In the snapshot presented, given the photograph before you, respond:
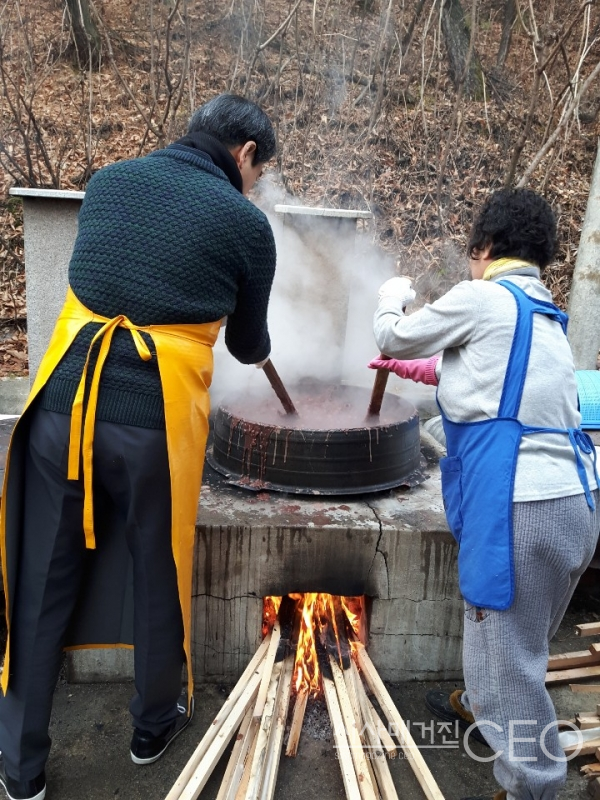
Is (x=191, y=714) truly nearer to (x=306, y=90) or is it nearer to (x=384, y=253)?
(x=384, y=253)

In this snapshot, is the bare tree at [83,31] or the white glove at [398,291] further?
the bare tree at [83,31]

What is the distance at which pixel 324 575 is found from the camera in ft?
10.5

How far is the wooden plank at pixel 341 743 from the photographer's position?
2.41m

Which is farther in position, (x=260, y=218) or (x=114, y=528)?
(x=114, y=528)

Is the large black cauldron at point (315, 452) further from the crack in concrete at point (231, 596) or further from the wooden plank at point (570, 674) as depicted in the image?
the wooden plank at point (570, 674)

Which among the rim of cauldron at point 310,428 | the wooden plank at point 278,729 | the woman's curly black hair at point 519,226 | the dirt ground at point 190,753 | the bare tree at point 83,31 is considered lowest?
the dirt ground at point 190,753

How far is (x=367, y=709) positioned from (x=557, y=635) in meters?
1.60

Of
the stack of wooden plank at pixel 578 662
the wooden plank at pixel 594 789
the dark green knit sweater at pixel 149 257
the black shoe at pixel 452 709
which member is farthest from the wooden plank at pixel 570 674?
the dark green knit sweater at pixel 149 257

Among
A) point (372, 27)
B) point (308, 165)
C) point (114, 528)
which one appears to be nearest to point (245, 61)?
point (308, 165)

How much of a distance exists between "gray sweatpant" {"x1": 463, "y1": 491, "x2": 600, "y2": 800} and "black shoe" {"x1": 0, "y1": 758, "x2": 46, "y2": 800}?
6.07ft

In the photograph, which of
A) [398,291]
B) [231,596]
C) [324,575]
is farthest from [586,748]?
[398,291]

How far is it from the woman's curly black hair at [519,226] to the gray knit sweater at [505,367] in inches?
3.8

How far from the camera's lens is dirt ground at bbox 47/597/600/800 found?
2.64 m

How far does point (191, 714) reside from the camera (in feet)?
9.82
